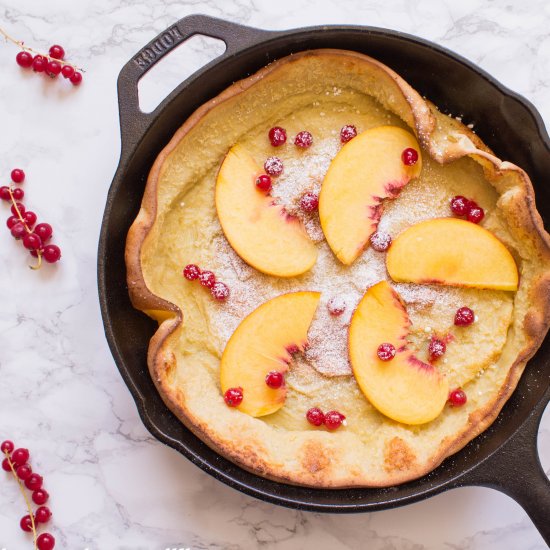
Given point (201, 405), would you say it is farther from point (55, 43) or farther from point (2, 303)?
point (55, 43)

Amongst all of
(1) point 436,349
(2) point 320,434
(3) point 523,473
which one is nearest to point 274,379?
(2) point 320,434

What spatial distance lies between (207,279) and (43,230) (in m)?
0.69

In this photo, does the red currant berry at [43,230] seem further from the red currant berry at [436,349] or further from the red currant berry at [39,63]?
the red currant berry at [436,349]

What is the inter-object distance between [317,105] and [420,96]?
389 millimetres

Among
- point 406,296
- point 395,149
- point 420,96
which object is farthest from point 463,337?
point 420,96

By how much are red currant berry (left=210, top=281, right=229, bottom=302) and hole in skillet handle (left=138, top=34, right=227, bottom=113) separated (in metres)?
0.76

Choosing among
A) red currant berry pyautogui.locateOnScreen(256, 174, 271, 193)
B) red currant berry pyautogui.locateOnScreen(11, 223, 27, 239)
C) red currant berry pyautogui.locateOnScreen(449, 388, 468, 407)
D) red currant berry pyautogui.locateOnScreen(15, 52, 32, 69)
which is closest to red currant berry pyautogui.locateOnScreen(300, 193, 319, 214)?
red currant berry pyautogui.locateOnScreen(256, 174, 271, 193)

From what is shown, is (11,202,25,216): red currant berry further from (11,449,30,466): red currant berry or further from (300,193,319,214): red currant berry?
(300,193,319,214): red currant berry

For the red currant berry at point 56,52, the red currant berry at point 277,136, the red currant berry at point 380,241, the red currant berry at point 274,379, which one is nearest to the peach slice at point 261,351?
the red currant berry at point 274,379

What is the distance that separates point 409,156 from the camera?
264 centimetres

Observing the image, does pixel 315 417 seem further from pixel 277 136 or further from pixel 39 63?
pixel 39 63

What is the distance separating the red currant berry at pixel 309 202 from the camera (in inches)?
105

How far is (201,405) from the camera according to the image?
2594 millimetres

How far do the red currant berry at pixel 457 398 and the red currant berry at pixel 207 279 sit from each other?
963 mm
